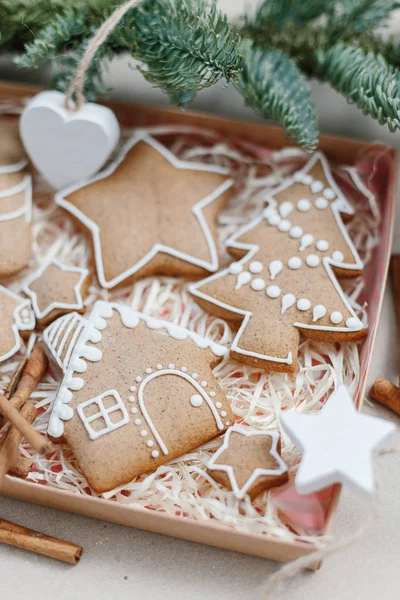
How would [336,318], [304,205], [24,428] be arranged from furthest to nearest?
[304,205], [336,318], [24,428]

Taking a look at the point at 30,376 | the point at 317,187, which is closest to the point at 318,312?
the point at 317,187

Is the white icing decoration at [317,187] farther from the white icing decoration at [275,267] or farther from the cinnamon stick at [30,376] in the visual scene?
the cinnamon stick at [30,376]

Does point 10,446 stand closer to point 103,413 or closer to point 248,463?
point 103,413

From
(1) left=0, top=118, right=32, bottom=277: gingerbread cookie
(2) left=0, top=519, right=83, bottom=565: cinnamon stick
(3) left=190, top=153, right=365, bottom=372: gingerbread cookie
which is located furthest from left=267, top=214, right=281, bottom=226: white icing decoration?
(2) left=0, top=519, right=83, bottom=565: cinnamon stick

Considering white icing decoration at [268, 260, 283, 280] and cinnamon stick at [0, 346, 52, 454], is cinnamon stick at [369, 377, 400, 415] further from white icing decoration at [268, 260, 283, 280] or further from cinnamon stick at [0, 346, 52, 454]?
cinnamon stick at [0, 346, 52, 454]

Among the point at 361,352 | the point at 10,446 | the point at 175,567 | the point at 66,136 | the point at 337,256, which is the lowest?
the point at 175,567

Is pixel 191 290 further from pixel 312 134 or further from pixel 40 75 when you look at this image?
pixel 40 75
